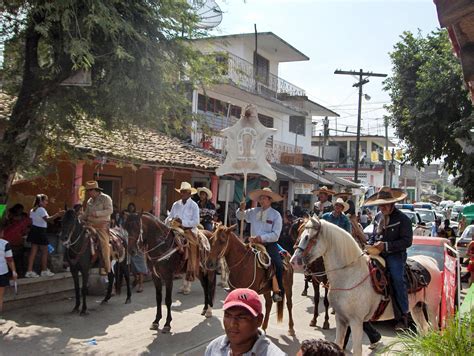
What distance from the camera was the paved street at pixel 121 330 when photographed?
6980 millimetres

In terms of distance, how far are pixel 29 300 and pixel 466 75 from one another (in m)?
9.02

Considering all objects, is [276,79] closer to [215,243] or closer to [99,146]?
[99,146]

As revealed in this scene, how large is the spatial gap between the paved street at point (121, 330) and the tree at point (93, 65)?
2.40 meters

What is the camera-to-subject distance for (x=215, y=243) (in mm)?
7219

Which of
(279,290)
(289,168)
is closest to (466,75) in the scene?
(279,290)

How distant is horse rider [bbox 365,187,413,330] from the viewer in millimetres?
6215

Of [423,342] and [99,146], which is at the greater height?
[99,146]

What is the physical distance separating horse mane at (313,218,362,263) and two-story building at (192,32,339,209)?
48.6ft

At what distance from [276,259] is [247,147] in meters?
2.71

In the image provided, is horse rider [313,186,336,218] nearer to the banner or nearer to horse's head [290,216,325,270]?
the banner

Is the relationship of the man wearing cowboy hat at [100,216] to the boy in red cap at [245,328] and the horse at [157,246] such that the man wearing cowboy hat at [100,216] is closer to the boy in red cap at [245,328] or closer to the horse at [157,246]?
the horse at [157,246]

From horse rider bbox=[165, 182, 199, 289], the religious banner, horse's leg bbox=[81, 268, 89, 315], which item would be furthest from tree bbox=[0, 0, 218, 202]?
horse's leg bbox=[81, 268, 89, 315]

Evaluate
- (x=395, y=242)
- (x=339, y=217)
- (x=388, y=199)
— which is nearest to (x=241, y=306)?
(x=395, y=242)

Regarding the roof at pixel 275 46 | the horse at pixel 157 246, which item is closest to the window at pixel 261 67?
the roof at pixel 275 46
